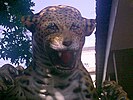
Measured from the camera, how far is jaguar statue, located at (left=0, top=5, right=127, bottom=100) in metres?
1.16

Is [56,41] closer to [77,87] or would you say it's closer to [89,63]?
[77,87]

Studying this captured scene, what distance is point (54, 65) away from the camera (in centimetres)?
118

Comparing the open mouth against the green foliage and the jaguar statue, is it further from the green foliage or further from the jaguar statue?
the green foliage

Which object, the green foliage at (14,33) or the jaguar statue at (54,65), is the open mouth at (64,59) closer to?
the jaguar statue at (54,65)

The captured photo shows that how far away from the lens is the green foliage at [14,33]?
4.01 m

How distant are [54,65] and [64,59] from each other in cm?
5

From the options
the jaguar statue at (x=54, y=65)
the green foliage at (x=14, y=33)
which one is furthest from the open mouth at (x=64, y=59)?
the green foliage at (x=14, y=33)

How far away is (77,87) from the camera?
121 centimetres

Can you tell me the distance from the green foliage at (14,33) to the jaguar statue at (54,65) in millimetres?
2707

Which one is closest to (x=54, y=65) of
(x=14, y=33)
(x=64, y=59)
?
(x=64, y=59)

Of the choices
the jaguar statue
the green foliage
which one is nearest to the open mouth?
the jaguar statue

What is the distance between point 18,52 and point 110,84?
9.29 feet

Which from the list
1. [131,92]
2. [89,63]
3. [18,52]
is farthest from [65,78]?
[89,63]

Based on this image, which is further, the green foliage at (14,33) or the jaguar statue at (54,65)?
the green foliage at (14,33)
